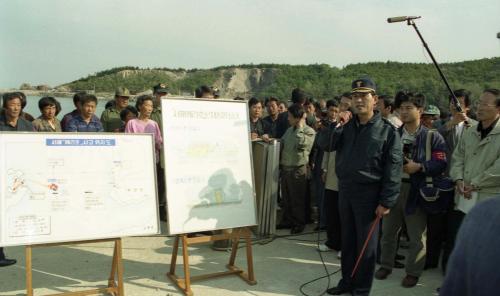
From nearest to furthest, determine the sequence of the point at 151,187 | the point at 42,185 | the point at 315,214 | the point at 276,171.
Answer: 1. the point at 42,185
2. the point at 151,187
3. the point at 276,171
4. the point at 315,214

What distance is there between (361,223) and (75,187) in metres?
2.55

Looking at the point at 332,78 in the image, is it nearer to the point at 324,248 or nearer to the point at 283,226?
the point at 283,226

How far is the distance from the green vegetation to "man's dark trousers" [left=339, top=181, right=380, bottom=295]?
724cm

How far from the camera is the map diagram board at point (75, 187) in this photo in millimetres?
3361

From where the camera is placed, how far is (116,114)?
22.5 feet

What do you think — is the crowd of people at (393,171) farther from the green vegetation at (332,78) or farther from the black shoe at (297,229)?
the green vegetation at (332,78)

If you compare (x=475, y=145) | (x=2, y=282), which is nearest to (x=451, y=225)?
(x=475, y=145)

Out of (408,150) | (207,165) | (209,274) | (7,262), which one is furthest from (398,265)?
(7,262)

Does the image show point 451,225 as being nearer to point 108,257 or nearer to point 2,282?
point 108,257

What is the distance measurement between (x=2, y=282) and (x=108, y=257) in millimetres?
1142

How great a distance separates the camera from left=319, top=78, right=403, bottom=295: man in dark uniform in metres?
3.62

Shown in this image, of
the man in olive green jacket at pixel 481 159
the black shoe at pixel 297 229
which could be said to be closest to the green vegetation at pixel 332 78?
the black shoe at pixel 297 229

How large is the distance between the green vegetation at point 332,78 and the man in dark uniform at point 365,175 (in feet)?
23.5

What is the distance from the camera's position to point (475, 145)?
3867 millimetres
